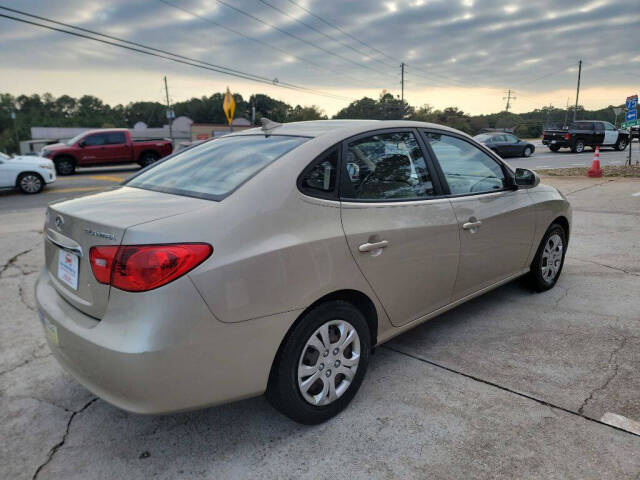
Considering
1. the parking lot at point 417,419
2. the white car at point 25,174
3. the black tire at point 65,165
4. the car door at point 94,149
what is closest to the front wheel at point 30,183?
the white car at point 25,174

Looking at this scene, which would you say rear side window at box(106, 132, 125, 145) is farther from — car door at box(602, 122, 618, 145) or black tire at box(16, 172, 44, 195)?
car door at box(602, 122, 618, 145)

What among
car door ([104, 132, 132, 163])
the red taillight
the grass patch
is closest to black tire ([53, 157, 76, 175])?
car door ([104, 132, 132, 163])

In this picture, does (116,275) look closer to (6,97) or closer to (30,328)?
(30,328)

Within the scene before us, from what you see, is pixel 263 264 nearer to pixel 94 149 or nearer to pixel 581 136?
pixel 94 149

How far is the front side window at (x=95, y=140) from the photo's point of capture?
1930 centimetres

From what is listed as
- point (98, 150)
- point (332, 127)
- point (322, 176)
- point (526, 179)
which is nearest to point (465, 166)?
point (526, 179)

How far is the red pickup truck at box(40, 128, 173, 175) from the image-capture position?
18906 millimetres

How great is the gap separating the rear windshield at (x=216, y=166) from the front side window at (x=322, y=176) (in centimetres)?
19

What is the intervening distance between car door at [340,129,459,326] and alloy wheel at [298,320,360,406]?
329 mm

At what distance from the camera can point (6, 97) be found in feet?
345

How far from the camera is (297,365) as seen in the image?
233 centimetres

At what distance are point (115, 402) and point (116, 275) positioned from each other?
22.2 inches

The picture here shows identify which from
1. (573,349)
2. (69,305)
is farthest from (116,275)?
(573,349)

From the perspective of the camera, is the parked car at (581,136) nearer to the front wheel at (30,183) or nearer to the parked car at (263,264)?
the front wheel at (30,183)
